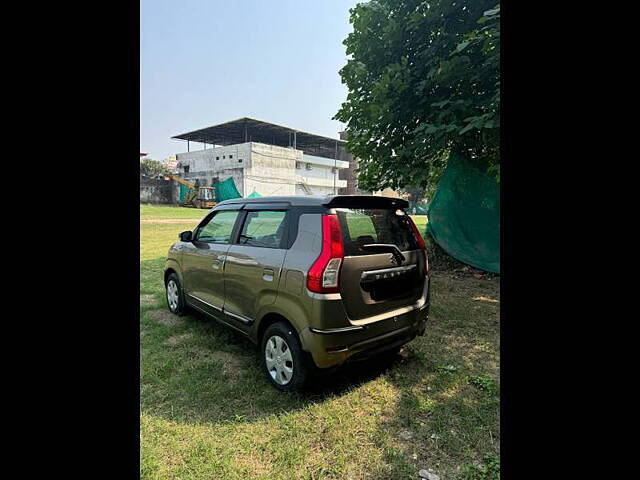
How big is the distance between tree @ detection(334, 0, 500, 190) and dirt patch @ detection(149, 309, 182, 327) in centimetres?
479

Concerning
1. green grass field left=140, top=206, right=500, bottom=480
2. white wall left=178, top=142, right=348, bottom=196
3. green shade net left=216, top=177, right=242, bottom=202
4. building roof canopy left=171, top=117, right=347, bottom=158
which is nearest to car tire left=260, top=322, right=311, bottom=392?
green grass field left=140, top=206, right=500, bottom=480

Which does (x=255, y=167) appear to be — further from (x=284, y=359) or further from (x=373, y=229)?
(x=284, y=359)

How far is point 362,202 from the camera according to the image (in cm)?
290

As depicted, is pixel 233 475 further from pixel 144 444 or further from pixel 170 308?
pixel 170 308

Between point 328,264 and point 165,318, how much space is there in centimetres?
316

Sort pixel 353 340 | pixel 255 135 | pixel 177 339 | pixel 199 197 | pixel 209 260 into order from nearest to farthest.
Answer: pixel 353 340, pixel 209 260, pixel 177 339, pixel 199 197, pixel 255 135

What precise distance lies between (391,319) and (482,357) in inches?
57.7

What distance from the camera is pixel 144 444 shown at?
222 centimetres

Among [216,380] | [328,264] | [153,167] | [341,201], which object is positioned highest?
[153,167]

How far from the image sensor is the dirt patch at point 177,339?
149 inches

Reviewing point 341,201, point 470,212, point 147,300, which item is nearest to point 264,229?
point 341,201

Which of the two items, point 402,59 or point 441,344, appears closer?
point 441,344

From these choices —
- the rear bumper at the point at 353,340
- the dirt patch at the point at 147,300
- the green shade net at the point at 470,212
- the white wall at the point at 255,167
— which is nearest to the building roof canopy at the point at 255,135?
the white wall at the point at 255,167
